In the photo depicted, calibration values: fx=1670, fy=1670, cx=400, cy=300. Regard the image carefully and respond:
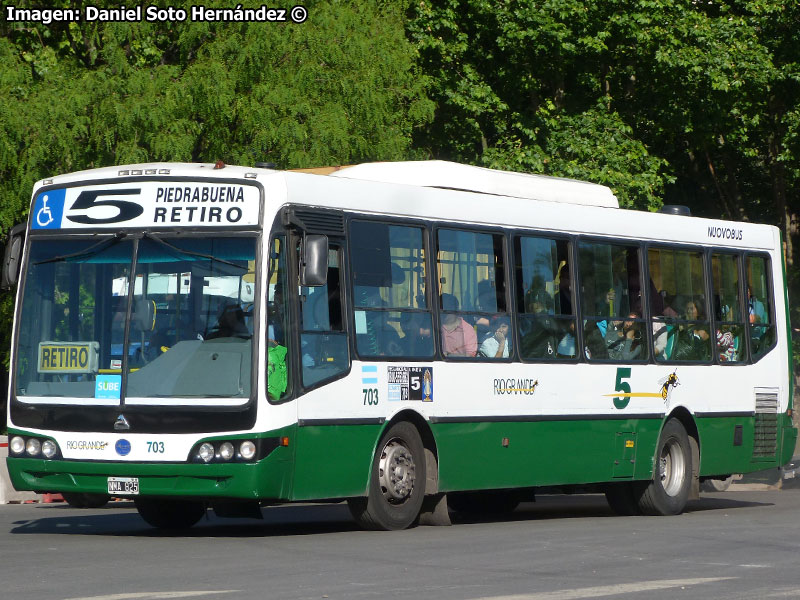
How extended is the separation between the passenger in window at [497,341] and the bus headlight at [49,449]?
3.89 meters

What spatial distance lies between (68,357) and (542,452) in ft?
15.1

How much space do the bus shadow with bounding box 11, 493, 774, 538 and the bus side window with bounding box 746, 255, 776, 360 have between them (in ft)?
6.05

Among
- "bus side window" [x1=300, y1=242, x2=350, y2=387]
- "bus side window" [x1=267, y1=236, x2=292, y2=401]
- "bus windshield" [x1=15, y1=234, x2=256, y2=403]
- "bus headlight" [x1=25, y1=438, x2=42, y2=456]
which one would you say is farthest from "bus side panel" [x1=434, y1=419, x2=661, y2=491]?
"bus headlight" [x1=25, y1=438, x2=42, y2=456]

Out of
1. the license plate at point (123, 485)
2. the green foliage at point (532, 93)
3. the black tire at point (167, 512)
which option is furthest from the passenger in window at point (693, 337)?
the green foliage at point (532, 93)

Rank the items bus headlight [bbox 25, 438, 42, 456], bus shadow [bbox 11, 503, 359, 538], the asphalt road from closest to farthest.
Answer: the asphalt road
bus headlight [bbox 25, 438, 42, 456]
bus shadow [bbox 11, 503, 359, 538]

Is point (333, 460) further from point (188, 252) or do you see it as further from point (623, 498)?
point (623, 498)

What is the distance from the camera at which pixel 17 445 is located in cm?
1289

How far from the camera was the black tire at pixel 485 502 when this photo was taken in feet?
56.1

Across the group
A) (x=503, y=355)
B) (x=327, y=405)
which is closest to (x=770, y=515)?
(x=503, y=355)

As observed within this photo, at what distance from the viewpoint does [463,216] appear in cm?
1459

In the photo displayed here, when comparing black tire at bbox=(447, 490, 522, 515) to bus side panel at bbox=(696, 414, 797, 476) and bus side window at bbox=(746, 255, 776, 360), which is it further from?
bus side window at bbox=(746, 255, 776, 360)

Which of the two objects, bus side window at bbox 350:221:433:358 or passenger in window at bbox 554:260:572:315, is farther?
passenger in window at bbox 554:260:572:315

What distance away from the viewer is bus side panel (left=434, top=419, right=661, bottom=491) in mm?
14102

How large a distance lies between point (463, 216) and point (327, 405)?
8.59ft
